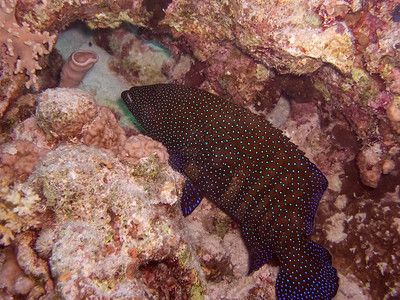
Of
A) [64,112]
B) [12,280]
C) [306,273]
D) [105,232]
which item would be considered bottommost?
[12,280]

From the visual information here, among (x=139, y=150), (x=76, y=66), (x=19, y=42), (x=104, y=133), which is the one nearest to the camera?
(x=139, y=150)

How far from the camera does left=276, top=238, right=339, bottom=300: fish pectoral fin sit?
16.2 feet

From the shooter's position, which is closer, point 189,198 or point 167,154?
point 167,154

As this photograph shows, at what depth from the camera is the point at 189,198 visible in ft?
17.1

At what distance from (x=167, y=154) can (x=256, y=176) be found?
1618mm

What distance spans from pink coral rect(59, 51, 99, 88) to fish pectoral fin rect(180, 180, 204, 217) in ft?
12.2

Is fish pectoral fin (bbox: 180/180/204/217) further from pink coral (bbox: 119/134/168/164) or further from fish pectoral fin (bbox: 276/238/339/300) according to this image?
fish pectoral fin (bbox: 276/238/339/300)

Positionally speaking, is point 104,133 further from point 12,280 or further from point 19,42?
point 19,42

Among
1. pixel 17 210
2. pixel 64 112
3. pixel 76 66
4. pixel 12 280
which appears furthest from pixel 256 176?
pixel 76 66

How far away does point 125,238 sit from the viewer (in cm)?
364

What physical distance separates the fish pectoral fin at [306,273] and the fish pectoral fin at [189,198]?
180cm

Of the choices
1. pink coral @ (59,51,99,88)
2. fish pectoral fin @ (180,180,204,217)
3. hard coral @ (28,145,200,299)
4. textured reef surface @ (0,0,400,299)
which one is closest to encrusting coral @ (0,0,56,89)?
textured reef surface @ (0,0,400,299)

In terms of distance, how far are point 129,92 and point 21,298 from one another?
12.0 ft

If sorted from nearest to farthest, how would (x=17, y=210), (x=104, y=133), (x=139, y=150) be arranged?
(x=17, y=210) → (x=139, y=150) → (x=104, y=133)
